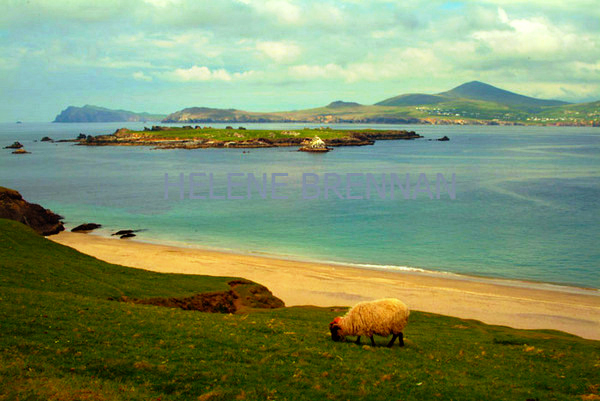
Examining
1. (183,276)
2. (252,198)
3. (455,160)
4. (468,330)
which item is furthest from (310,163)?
(468,330)

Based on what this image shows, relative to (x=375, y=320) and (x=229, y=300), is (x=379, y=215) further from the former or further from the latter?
(x=375, y=320)

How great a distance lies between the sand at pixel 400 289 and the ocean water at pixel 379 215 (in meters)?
4.06

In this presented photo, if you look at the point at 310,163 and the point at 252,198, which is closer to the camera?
the point at 252,198

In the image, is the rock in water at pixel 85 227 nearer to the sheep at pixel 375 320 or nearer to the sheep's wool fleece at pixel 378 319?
the sheep at pixel 375 320

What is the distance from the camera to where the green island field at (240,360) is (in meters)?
12.5

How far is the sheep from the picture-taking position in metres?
17.2

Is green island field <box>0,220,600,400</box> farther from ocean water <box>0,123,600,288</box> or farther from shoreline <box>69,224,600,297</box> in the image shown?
ocean water <box>0,123,600,288</box>

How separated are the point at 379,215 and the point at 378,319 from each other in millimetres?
57372

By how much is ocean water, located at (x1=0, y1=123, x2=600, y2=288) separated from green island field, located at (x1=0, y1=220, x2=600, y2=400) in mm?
27534

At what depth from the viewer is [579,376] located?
15.8 metres

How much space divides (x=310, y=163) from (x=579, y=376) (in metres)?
149

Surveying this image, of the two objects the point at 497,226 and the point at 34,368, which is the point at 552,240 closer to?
the point at 497,226

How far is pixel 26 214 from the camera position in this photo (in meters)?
58.4

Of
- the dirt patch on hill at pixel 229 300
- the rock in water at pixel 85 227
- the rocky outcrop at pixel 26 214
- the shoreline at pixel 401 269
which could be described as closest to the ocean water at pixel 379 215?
the shoreline at pixel 401 269
